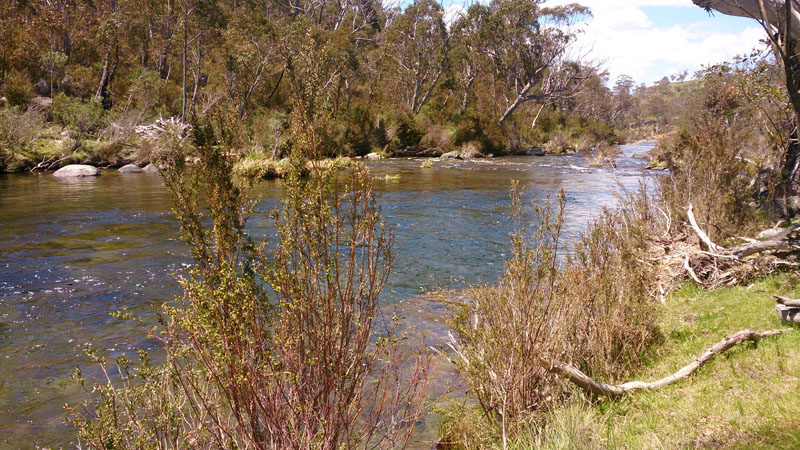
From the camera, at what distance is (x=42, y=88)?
116 feet

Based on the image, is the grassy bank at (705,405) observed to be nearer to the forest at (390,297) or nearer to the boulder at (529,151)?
the forest at (390,297)

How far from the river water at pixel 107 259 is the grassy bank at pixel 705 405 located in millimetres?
3099

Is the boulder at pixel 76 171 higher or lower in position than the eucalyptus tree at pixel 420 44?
lower

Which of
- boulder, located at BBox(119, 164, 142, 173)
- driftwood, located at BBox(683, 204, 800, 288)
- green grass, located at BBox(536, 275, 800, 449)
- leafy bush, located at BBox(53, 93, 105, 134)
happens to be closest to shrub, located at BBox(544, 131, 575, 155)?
boulder, located at BBox(119, 164, 142, 173)

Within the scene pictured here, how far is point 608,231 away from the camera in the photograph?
22.7 ft

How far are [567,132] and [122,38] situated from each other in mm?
41536

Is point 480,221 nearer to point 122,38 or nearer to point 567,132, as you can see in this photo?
point 122,38

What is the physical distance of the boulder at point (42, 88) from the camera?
34.7m

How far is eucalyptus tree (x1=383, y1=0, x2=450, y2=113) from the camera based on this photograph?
4884 centimetres

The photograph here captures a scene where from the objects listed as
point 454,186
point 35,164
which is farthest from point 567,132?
point 35,164

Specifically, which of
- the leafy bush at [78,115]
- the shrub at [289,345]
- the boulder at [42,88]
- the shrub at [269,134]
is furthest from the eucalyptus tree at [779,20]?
the boulder at [42,88]

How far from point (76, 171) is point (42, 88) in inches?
675

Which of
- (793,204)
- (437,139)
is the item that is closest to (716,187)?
(793,204)

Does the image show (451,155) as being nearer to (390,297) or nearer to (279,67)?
(279,67)
